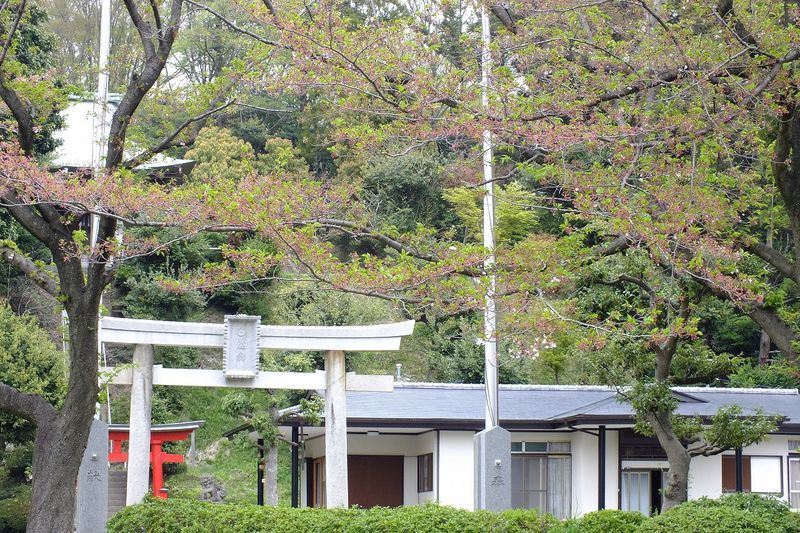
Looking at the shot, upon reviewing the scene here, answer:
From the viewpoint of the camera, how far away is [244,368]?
48.3 feet

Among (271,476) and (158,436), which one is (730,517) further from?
(158,436)

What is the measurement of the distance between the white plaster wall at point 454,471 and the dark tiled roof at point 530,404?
22.0 inches

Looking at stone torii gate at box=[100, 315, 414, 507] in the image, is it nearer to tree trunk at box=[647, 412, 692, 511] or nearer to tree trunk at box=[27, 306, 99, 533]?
tree trunk at box=[27, 306, 99, 533]

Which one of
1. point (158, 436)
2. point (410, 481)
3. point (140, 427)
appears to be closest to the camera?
point (140, 427)

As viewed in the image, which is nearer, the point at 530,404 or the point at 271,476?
the point at 271,476

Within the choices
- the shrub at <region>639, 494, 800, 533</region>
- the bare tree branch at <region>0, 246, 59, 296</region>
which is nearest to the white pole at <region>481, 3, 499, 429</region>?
the shrub at <region>639, 494, 800, 533</region>

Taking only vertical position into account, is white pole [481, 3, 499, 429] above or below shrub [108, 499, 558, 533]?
above

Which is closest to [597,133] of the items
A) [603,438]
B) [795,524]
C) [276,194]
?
[276,194]

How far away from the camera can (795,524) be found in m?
11.1

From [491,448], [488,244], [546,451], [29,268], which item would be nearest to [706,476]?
[546,451]

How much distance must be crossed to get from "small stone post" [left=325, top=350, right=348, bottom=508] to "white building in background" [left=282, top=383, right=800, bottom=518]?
400cm

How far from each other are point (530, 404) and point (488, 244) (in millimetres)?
9440

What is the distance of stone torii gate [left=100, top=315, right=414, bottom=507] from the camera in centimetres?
1430

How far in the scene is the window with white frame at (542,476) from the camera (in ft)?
69.1
